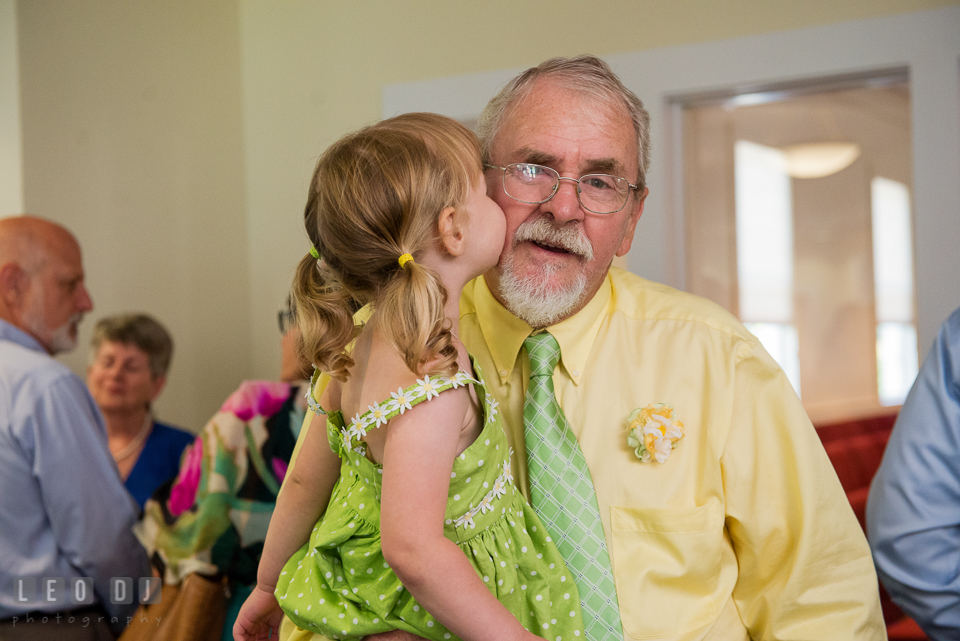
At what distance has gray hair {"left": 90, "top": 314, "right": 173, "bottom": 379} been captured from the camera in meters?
2.51

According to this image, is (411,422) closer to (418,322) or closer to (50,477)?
(418,322)

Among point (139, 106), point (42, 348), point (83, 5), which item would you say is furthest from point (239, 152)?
point (42, 348)

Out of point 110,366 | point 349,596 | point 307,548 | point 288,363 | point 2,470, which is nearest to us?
point 349,596

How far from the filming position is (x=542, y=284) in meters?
1.45

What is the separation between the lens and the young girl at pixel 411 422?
1.06 metres

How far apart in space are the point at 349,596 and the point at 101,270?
1812 mm

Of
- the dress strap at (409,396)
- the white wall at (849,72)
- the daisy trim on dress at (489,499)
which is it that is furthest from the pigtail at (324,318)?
the white wall at (849,72)

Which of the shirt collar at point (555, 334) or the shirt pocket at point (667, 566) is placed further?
the shirt collar at point (555, 334)

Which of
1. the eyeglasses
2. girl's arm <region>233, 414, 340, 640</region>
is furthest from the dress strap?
the eyeglasses

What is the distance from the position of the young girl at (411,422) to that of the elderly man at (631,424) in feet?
0.46

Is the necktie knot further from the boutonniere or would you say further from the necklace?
the necklace

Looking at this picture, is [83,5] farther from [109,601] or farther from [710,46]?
[710,46]

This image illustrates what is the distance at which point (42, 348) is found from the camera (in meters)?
2.18

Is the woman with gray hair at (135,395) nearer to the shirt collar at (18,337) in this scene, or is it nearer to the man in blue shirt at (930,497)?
the shirt collar at (18,337)
